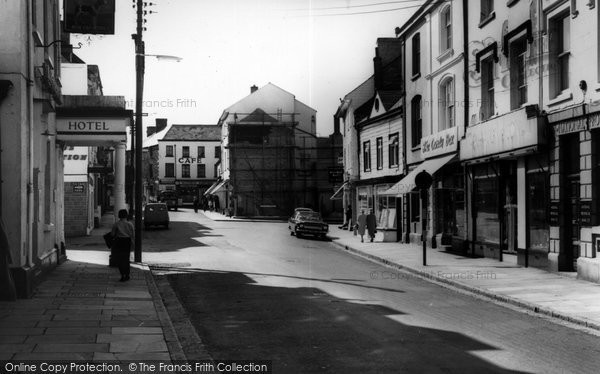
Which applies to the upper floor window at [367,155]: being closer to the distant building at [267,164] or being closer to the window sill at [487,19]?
the window sill at [487,19]

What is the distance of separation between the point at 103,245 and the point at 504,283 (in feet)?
58.1

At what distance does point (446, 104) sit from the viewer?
25.4m

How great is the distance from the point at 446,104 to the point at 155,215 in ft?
72.5

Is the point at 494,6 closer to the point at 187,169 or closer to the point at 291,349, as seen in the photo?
the point at 291,349

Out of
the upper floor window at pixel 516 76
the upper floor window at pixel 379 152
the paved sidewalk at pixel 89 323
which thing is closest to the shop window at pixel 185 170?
the upper floor window at pixel 379 152

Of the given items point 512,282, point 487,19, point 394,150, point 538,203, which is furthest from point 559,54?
point 394,150

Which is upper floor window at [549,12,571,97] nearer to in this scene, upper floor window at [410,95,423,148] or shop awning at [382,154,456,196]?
shop awning at [382,154,456,196]

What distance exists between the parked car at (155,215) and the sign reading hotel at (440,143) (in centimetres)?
1989

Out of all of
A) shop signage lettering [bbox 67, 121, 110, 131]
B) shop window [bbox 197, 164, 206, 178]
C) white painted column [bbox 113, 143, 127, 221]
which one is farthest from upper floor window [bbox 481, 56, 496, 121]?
shop window [bbox 197, 164, 206, 178]

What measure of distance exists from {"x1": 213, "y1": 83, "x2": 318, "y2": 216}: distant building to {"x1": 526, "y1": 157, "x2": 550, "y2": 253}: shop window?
4358 centimetres

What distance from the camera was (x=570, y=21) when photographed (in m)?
16.2

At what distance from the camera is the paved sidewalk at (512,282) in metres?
11.5

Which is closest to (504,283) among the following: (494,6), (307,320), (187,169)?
(307,320)

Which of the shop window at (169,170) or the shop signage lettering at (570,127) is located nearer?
the shop signage lettering at (570,127)
